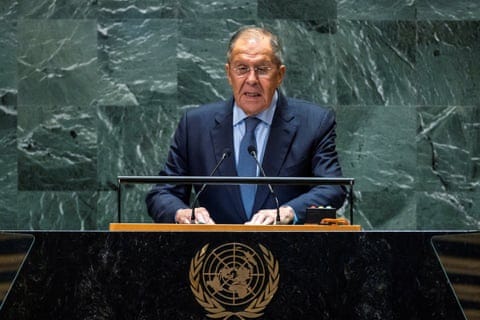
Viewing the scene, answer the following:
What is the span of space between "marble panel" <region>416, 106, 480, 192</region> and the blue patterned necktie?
2058 millimetres

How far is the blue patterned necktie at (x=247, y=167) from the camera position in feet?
15.9

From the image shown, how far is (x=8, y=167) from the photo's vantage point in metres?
6.64

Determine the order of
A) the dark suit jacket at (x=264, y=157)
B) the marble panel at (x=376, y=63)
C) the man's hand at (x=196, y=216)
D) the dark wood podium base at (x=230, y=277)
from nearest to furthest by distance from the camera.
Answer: the dark wood podium base at (x=230, y=277), the man's hand at (x=196, y=216), the dark suit jacket at (x=264, y=157), the marble panel at (x=376, y=63)

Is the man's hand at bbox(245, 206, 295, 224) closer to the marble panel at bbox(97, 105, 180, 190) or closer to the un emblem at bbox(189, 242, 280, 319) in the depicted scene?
the un emblem at bbox(189, 242, 280, 319)

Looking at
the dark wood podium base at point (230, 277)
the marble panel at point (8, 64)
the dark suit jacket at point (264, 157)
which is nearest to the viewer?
the dark wood podium base at point (230, 277)

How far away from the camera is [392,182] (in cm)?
671

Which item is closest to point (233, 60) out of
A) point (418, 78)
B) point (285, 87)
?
point (285, 87)

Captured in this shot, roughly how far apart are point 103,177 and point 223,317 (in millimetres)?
3727

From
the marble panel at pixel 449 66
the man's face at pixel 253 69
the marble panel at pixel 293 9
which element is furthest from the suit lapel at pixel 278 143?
the marble panel at pixel 449 66

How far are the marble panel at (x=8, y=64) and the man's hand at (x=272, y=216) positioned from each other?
2.85 metres

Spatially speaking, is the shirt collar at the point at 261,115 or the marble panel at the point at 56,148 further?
the marble panel at the point at 56,148

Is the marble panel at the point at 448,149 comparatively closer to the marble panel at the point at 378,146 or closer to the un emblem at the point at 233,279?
the marble panel at the point at 378,146

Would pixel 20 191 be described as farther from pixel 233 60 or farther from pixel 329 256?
pixel 329 256

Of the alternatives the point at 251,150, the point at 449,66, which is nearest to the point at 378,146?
the point at 449,66
